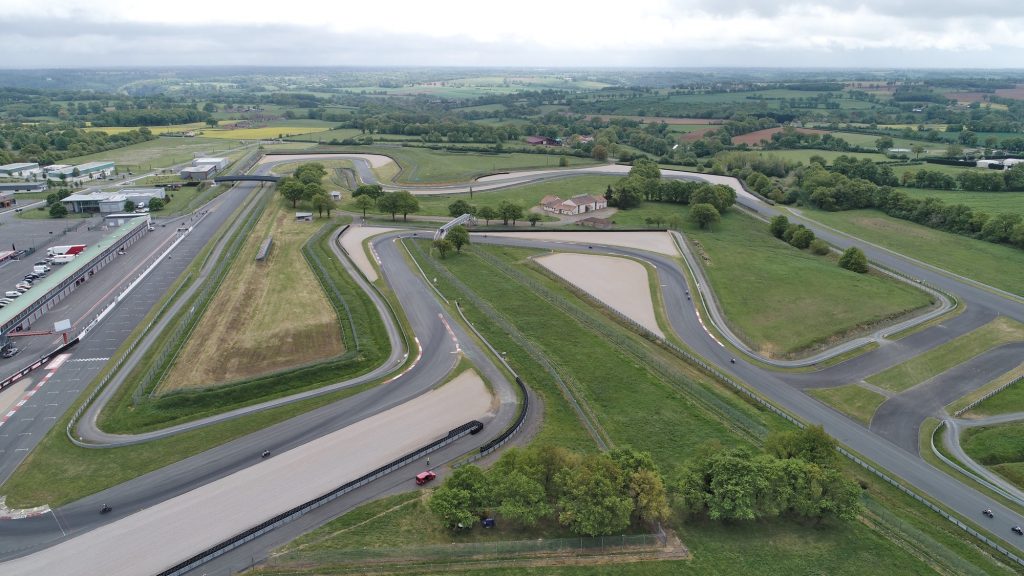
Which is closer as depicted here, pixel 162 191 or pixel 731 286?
pixel 731 286

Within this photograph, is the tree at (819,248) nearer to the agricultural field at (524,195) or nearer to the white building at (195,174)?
the agricultural field at (524,195)

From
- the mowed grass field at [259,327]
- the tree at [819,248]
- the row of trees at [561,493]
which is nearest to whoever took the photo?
the row of trees at [561,493]

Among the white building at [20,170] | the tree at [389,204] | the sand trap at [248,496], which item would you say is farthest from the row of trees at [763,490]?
the white building at [20,170]

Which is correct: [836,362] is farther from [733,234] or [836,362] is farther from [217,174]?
[217,174]

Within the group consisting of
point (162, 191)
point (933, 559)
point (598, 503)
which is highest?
point (162, 191)

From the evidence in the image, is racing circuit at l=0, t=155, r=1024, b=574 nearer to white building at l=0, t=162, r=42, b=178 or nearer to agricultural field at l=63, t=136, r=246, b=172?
white building at l=0, t=162, r=42, b=178

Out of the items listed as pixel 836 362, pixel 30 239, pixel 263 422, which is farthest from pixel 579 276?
pixel 30 239

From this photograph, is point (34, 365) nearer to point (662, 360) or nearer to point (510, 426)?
point (510, 426)
